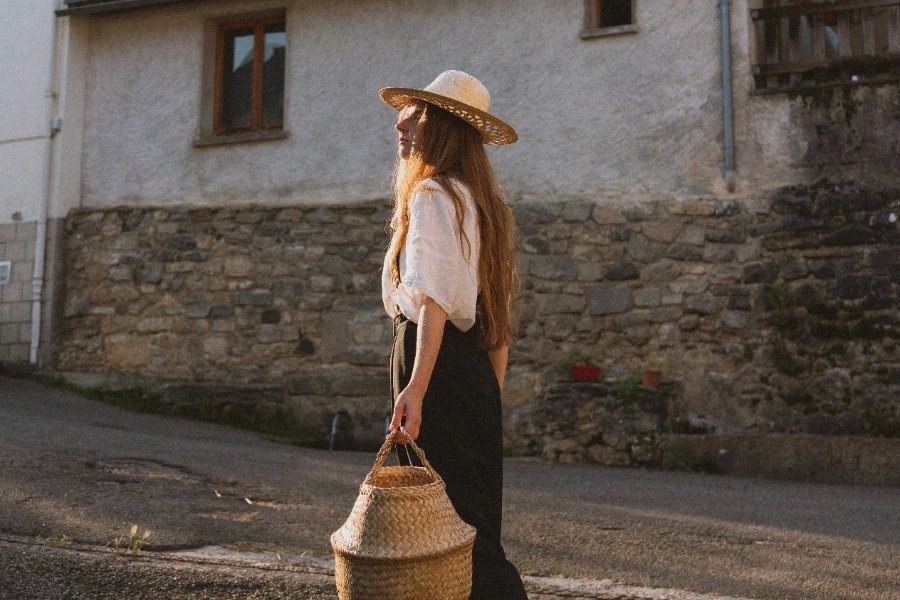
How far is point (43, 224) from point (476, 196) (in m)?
8.53

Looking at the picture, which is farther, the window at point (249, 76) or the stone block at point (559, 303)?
the window at point (249, 76)

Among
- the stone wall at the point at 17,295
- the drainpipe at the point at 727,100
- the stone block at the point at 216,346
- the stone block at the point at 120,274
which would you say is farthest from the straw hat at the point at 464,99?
the stone wall at the point at 17,295

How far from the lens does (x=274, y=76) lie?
9.89m

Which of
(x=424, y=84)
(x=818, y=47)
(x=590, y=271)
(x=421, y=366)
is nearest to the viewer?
(x=421, y=366)

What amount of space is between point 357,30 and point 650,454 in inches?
195

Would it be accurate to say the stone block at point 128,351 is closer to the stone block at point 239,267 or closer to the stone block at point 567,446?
Answer: the stone block at point 239,267

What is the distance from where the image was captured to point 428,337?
7.91 feet

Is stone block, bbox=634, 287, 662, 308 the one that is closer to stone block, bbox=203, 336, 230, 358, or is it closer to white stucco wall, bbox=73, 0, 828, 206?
white stucco wall, bbox=73, 0, 828, 206

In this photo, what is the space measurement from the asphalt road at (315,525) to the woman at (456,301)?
103 cm

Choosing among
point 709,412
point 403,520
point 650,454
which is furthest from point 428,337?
point 709,412

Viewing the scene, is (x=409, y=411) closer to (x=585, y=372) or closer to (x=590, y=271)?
(x=585, y=372)

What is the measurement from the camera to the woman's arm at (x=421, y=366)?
237 cm

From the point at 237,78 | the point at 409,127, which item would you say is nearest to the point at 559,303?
the point at 237,78

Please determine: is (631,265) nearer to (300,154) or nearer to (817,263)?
(817,263)
